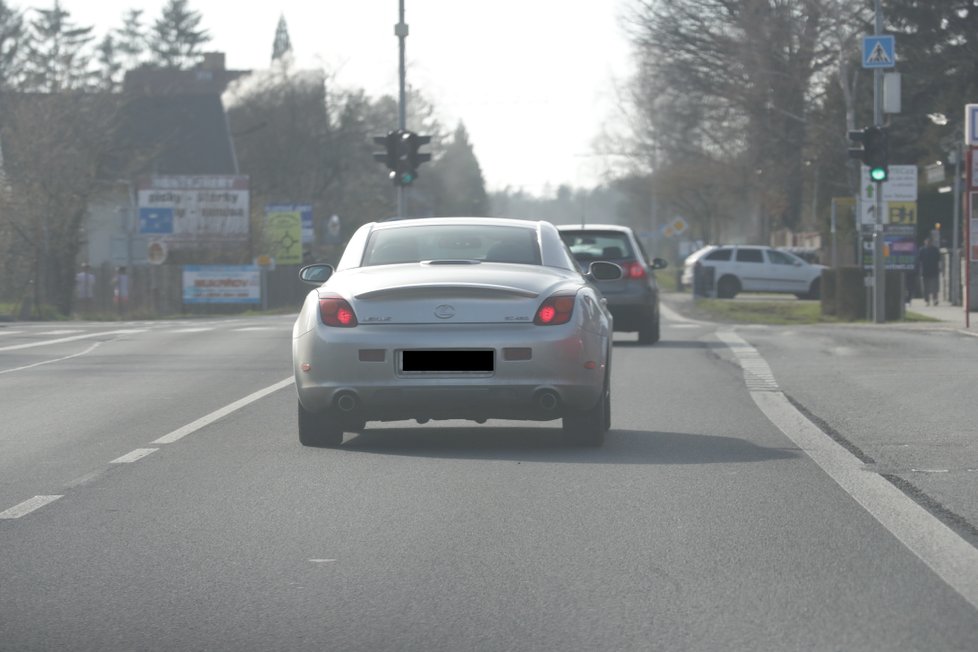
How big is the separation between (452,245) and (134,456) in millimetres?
2368

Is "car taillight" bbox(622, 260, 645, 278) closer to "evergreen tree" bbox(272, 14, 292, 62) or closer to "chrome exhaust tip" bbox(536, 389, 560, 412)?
"chrome exhaust tip" bbox(536, 389, 560, 412)

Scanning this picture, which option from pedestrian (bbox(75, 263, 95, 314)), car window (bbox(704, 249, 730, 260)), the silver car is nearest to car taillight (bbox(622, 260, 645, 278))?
the silver car

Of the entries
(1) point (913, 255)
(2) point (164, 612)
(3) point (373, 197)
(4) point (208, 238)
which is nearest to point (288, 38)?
(3) point (373, 197)

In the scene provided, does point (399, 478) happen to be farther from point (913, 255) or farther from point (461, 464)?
→ point (913, 255)

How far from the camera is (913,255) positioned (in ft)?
130

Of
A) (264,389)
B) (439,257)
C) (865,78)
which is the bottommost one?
(264,389)

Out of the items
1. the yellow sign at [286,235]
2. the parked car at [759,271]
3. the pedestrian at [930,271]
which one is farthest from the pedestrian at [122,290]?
the pedestrian at [930,271]

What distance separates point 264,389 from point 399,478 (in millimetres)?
6537

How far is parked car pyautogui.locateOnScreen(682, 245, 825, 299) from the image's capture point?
50.2 m

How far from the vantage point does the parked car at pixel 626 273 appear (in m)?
22.5

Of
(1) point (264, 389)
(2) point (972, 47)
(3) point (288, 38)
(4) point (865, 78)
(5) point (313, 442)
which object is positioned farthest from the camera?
(3) point (288, 38)

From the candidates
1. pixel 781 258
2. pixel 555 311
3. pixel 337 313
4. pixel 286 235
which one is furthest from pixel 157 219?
pixel 555 311

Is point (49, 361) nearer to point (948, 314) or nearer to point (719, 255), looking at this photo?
point (948, 314)

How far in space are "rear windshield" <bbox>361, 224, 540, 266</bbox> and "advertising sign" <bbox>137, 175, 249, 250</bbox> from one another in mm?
47827
